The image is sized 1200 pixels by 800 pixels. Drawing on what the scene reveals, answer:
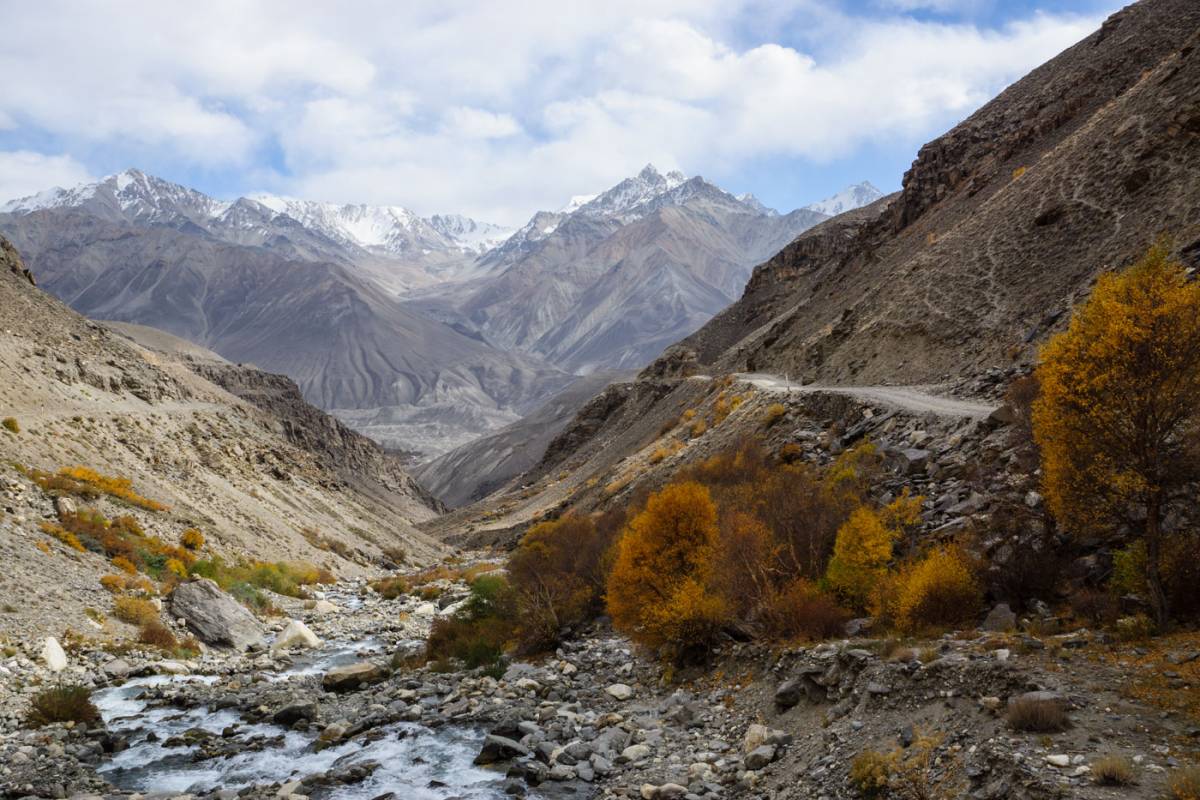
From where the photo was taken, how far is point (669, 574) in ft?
70.9

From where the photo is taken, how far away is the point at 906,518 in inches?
748

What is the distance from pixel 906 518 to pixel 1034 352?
538 inches

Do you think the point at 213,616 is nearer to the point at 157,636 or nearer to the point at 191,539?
the point at 157,636

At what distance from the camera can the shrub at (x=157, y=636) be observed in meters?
23.8

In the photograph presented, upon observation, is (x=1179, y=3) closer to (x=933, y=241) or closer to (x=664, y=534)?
(x=933, y=241)

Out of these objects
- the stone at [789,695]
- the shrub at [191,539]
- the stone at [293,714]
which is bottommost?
the stone at [789,695]

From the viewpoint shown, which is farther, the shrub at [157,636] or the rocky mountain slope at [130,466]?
the rocky mountain slope at [130,466]

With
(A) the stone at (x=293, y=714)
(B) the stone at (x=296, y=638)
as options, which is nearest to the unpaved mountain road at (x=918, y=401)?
(A) the stone at (x=293, y=714)

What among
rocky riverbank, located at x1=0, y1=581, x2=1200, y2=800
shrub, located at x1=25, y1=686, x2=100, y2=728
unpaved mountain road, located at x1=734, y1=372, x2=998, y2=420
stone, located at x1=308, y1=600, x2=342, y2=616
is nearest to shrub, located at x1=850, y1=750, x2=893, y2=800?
rocky riverbank, located at x1=0, y1=581, x2=1200, y2=800

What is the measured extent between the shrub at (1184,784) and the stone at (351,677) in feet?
69.3

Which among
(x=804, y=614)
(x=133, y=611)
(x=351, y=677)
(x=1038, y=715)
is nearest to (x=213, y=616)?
(x=133, y=611)

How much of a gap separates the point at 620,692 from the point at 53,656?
50.5ft

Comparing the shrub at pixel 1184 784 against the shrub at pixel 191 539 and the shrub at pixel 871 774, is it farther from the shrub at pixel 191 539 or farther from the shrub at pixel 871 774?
the shrub at pixel 191 539

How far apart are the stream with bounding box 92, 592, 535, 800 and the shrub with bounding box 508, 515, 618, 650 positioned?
7214 millimetres
